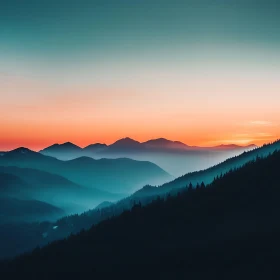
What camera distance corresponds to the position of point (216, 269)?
17388 cm

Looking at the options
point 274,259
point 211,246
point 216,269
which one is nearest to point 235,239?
point 211,246

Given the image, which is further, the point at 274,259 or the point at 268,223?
the point at 268,223

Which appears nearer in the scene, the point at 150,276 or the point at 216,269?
the point at 216,269

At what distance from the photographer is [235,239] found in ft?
638

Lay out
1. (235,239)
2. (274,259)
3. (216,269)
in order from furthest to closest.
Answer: (235,239)
(216,269)
(274,259)

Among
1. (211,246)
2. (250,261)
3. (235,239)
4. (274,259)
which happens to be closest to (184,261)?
(211,246)

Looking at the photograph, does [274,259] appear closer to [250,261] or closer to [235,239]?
[250,261]

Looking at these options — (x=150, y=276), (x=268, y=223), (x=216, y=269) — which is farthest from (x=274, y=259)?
(x=150, y=276)

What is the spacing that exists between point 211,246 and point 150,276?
3544cm

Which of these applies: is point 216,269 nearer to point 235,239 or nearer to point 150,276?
point 235,239

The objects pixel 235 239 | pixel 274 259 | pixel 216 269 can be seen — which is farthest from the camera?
pixel 235 239

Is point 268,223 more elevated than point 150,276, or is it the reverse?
point 268,223

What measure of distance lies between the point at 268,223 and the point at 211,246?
31737mm

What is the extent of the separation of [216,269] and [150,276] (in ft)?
125
